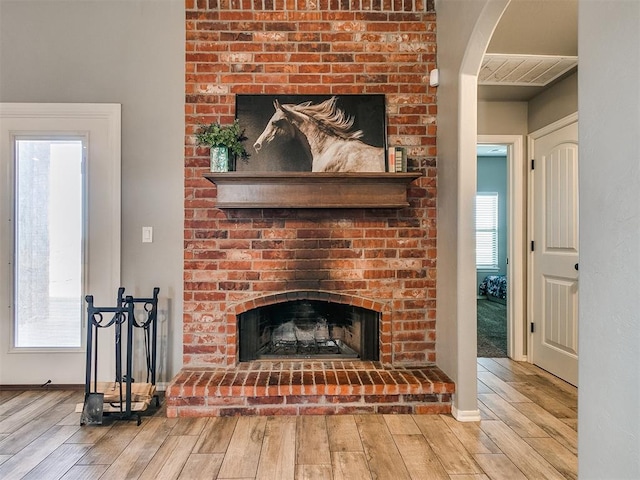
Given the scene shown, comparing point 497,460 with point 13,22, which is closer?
point 497,460

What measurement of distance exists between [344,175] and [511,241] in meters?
→ 2.01

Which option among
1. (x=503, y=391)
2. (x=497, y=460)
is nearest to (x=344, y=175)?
(x=497, y=460)

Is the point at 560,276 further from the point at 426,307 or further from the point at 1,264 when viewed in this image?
the point at 1,264

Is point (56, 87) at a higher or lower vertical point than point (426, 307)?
higher

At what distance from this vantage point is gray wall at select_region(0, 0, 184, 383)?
2.62m

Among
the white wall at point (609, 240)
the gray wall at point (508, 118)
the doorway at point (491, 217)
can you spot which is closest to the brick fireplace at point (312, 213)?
the gray wall at point (508, 118)

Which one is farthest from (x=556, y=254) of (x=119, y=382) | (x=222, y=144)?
(x=119, y=382)

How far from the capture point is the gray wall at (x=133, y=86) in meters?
2.62

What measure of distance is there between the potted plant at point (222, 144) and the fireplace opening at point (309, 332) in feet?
3.47

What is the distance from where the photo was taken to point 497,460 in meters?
1.80

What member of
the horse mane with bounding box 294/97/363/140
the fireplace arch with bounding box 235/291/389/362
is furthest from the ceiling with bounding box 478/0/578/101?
the fireplace arch with bounding box 235/291/389/362

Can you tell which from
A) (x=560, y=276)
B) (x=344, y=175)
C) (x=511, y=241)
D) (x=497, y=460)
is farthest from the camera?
(x=511, y=241)

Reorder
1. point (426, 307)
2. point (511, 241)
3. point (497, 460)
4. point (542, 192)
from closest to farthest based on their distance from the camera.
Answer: point (497, 460) → point (426, 307) → point (542, 192) → point (511, 241)

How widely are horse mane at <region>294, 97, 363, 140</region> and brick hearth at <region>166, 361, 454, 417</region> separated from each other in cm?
163
